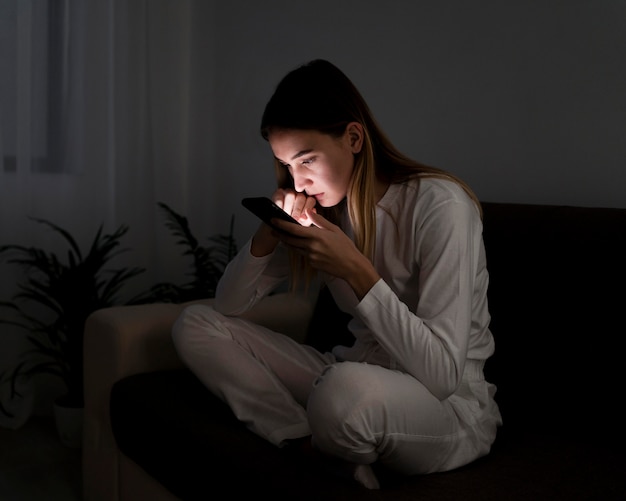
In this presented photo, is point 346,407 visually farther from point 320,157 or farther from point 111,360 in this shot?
point 111,360

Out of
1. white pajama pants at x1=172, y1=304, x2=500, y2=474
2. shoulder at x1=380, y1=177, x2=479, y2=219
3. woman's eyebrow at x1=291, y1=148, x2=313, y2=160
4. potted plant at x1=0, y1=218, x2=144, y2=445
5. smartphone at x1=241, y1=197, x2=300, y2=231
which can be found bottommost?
potted plant at x1=0, y1=218, x2=144, y2=445

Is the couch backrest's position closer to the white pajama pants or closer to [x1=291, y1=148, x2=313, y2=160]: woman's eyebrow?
the white pajama pants

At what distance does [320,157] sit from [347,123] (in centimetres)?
9

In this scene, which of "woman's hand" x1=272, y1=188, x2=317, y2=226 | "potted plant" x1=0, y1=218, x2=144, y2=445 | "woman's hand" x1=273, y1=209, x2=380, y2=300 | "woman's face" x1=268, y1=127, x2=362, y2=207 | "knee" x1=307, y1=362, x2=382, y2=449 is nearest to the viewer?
"knee" x1=307, y1=362, x2=382, y2=449

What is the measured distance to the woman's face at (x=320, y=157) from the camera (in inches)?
51.8

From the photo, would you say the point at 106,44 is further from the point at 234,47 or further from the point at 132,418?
the point at 132,418

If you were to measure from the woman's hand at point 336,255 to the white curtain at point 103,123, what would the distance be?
1624 mm

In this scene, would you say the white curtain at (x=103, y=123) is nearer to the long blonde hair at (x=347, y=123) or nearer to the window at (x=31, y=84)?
the window at (x=31, y=84)

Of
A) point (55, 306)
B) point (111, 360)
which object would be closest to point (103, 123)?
point (55, 306)

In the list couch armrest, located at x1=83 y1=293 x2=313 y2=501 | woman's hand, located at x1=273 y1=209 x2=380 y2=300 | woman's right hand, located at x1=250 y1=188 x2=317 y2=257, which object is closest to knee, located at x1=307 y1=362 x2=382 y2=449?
woman's hand, located at x1=273 y1=209 x2=380 y2=300

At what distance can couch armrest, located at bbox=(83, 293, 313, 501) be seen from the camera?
169 centimetres

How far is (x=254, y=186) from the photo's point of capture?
278 centimetres

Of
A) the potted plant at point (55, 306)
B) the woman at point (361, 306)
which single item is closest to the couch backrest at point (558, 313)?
the woman at point (361, 306)

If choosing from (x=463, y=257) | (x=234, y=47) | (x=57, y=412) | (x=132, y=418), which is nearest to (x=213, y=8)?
(x=234, y=47)
